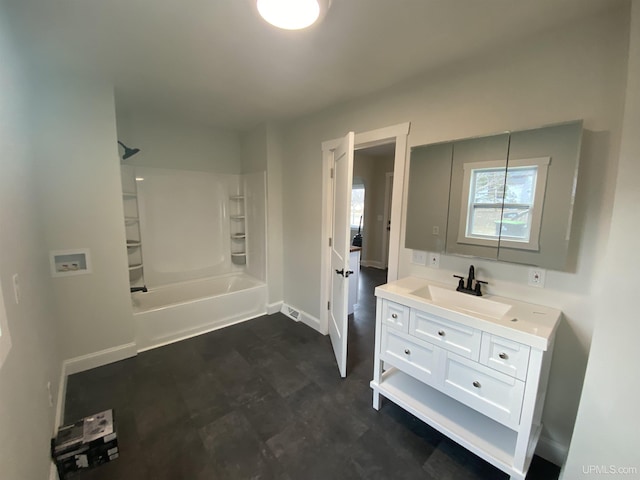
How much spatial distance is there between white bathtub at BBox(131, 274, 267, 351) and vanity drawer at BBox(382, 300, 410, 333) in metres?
1.99

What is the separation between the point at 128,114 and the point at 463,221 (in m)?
3.58

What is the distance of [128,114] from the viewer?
2.97m

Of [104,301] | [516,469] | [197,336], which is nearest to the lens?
[516,469]

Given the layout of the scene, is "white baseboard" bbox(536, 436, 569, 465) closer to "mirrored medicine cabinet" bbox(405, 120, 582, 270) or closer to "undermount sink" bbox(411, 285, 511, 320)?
"undermount sink" bbox(411, 285, 511, 320)

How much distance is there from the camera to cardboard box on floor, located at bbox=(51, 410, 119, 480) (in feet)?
4.65

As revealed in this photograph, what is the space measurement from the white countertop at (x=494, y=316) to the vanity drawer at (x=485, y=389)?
0.23m

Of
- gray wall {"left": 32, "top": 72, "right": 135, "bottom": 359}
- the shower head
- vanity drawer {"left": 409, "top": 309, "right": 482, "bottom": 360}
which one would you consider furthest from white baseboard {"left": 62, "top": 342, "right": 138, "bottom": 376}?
vanity drawer {"left": 409, "top": 309, "right": 482, "bottom": 360}

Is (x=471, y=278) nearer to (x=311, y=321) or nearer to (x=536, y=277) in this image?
(x=536, y=277)

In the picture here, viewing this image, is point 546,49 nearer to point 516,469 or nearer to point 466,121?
point 466,121

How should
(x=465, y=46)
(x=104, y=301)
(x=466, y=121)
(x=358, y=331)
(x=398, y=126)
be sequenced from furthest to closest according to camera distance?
(x=358, y=331)
(x=104, y=301)
(x=398, y=126)
(x=466, y=121)
(x=465, y=46)

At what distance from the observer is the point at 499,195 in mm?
1646

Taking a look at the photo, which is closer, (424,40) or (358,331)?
(424,40)

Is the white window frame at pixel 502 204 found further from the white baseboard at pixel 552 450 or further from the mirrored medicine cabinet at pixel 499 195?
the white baseboard at pixel 552 450

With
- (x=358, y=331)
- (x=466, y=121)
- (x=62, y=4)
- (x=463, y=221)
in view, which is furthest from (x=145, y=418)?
(x=466, y=121)
